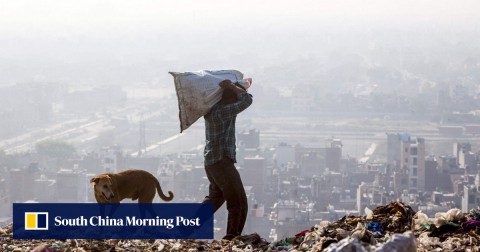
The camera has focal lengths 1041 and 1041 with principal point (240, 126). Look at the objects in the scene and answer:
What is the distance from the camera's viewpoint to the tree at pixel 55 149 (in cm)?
4350

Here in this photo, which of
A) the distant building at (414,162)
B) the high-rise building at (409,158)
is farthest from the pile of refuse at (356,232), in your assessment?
the distant building at (414,162)

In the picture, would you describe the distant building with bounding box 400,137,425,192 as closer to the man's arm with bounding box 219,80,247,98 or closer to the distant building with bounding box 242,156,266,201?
the distant building with bounding box 242,156,266,201

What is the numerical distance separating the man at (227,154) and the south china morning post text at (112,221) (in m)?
0.14

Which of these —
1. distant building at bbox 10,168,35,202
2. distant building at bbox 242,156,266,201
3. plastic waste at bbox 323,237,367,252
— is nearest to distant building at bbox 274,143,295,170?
distant building at bbox 242,156,266,201

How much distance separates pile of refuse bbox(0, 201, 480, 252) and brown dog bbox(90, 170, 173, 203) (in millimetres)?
281

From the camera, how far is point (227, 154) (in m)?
5.34

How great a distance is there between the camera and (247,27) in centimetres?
11531

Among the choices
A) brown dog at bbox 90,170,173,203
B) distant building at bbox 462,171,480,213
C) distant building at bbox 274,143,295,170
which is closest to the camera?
brown dog at bbox 90,170,173,203

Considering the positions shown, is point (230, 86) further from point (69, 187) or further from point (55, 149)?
point (55, 149)

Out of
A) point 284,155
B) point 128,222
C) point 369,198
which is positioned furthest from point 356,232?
point 284,155

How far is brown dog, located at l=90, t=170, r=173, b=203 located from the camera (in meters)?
5.17

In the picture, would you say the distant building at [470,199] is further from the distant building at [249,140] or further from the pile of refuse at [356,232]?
the pile of refuse at [356,232]

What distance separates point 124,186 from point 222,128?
0.58 metres

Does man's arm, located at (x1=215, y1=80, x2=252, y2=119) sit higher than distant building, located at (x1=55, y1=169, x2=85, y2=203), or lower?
higher
